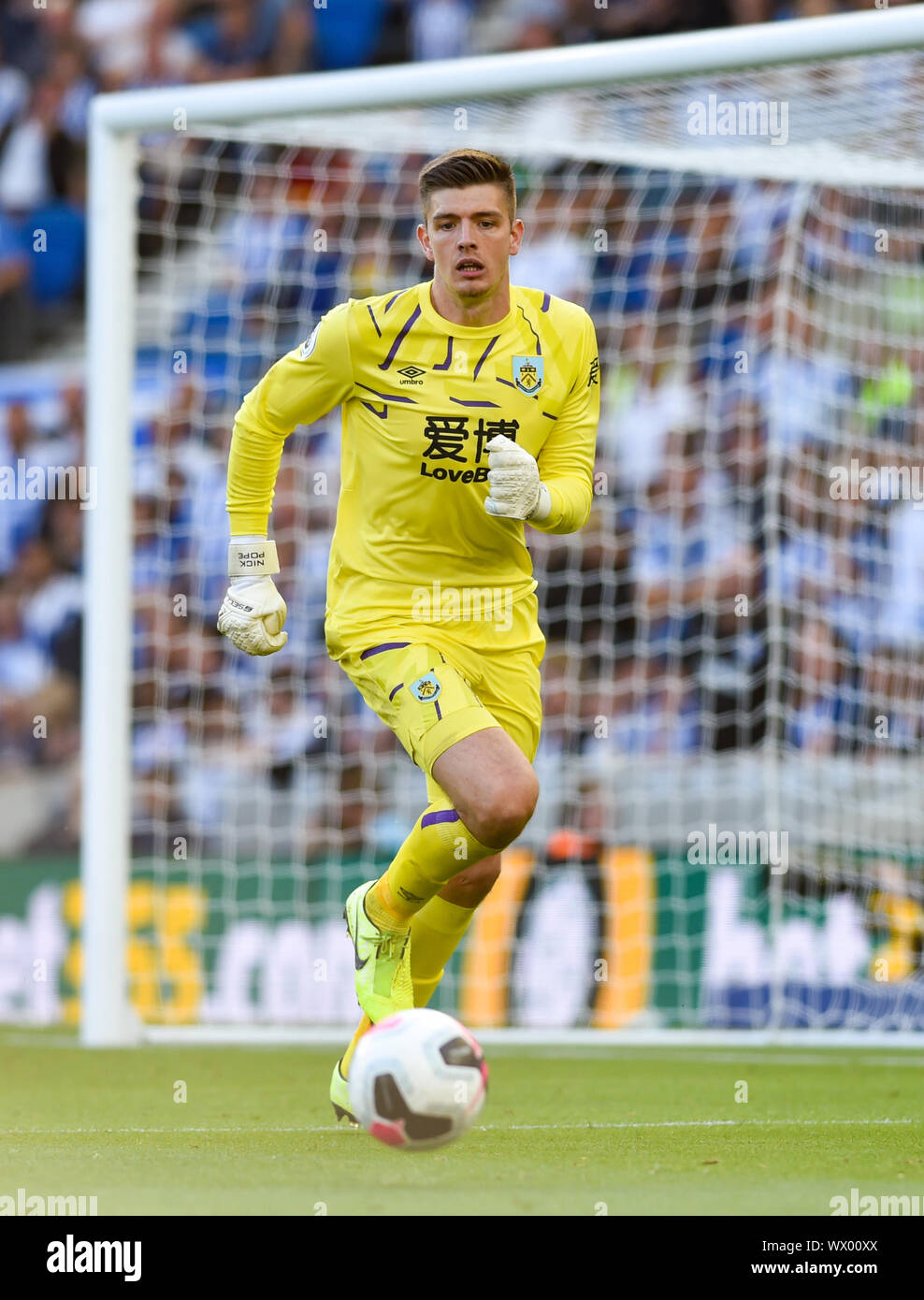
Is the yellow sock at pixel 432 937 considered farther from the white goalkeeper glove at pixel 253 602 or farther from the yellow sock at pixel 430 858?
the white goalkeeper glove at pixel 253 602

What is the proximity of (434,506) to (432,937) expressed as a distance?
1.19 meters

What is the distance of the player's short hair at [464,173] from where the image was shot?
4883 mm

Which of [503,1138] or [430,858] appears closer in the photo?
[430,858]

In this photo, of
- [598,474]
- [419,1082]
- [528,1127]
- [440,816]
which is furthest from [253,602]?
[598,474]

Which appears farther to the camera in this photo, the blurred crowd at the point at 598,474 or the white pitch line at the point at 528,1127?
the blurred crowd at the point at 598,474

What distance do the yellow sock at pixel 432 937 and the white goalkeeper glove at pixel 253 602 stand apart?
0.85 meters

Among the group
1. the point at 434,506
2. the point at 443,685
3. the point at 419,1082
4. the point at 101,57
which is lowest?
the point at 419,1082

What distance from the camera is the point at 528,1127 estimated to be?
534 centimetres

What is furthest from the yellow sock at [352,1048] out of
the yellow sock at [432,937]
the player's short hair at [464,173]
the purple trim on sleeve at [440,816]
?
the player's short hair at [464,173]

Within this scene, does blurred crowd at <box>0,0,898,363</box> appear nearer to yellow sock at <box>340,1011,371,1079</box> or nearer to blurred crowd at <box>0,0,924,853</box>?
blurred crowd at <box>0,0,924,853</box>

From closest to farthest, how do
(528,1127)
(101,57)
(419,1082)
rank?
(419,1082) < (528,1127) < (101,57)

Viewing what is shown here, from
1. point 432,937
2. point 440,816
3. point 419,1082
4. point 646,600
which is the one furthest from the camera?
point 646,600

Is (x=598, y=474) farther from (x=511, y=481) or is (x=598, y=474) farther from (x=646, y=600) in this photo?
(x=511, y=481)

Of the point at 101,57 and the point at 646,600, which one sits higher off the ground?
the point at 101,57
